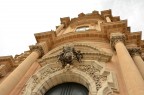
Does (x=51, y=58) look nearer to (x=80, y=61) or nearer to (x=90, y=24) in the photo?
(x=80, y=61)

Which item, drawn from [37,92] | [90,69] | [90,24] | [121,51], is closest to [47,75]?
[37,92]

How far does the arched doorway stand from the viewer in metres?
9.34

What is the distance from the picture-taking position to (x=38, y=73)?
34.7 feet

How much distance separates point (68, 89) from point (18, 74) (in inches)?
98.9

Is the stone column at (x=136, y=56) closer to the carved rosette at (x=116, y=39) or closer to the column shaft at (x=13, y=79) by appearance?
the carved rosette at (x=116, y=39)

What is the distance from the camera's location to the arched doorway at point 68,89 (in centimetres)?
934

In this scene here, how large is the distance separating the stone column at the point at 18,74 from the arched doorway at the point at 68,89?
1610 mm

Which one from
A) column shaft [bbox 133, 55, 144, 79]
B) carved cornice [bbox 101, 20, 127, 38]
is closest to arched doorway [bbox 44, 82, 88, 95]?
column shaft [bbox 133, 55, 144, 79]

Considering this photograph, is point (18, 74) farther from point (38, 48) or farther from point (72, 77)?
point (38, 48)

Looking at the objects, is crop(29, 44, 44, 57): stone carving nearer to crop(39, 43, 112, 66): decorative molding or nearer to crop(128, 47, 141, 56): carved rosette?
crop(39, 43, 112, 66): decorative molding

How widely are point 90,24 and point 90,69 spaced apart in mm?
10747

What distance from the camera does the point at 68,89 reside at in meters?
9.67

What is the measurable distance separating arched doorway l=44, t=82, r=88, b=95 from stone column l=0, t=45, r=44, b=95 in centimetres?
161

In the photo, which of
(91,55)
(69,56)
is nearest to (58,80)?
(69,56)
